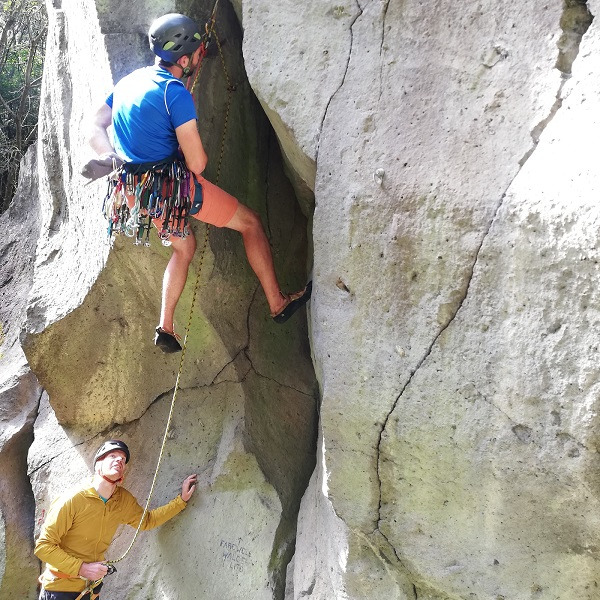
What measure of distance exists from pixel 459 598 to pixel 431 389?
808 mm

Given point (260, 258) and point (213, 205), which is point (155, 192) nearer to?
point (213, 205)

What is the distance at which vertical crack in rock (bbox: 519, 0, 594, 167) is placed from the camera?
7.40 feet

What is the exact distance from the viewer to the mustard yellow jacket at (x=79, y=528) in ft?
11.0

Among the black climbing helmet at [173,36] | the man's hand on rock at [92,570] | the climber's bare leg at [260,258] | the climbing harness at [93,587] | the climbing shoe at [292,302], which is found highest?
the black climbing helmet at [173,36]

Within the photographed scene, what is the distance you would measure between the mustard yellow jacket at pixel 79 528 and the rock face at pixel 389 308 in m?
0.25

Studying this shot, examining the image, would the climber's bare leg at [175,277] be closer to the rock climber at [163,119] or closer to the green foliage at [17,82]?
the rock climber at [163,119]

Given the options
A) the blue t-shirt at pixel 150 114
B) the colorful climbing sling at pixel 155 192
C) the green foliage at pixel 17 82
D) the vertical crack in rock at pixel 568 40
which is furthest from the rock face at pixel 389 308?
the green foliage at pixel 17 82

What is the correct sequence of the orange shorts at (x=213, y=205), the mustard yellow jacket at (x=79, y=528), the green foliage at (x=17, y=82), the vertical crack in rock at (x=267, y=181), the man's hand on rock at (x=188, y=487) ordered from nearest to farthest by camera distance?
the orange shorts at (x=213, y=205) → the mustard yellow jacket at (x=79, y=528) → the man's hand on rock at (x=188, y=487) → the vertical crack in rock at (x=267, y=181) → the green foliage at (x=17, y=82)

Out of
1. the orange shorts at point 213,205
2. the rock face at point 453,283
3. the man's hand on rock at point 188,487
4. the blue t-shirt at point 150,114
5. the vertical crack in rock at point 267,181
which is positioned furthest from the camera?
the vertical crack in rock at point 267,181

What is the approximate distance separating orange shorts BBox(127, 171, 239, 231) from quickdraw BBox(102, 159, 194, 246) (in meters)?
0.03

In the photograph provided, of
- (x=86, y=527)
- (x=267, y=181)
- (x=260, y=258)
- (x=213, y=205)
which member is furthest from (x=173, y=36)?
(x=86, y=527)

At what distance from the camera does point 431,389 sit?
248 centimetres

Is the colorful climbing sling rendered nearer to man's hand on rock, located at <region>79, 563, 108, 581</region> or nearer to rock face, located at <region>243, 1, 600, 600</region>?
rock face, located at <region>243, 1, 600, 600</region>

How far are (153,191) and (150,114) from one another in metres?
0.29
